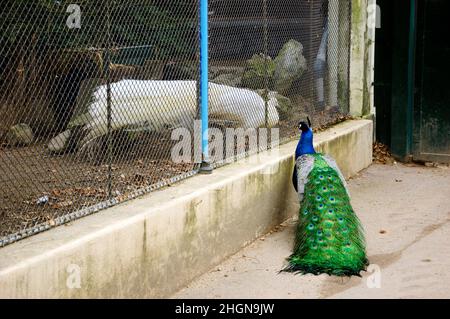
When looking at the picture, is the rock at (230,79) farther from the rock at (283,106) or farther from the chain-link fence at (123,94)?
the rock at (283,106)

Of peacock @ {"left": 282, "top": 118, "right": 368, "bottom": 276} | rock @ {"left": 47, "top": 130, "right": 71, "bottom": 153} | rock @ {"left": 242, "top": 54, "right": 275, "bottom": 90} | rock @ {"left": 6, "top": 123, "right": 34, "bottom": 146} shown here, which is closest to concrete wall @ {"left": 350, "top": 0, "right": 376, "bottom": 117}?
rock @ {"left": 242, "top": 54, "right": 275, "bottom": 90}

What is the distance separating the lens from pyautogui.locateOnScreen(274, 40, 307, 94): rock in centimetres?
831

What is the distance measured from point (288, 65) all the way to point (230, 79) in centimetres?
117

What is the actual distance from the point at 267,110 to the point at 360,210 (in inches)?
53.8

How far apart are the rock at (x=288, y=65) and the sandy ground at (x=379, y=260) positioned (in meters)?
1.39

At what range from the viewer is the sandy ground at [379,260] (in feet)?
18.5

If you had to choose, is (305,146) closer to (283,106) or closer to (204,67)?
(283,106)

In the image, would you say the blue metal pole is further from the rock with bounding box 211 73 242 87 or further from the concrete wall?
the concrete wall

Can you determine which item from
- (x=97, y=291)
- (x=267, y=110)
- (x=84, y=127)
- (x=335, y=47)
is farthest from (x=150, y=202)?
(x=335, y=47)

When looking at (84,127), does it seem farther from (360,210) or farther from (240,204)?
(360,210)

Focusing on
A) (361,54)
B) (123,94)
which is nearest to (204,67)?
(123,94)

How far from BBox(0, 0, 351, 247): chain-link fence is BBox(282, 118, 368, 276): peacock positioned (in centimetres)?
78

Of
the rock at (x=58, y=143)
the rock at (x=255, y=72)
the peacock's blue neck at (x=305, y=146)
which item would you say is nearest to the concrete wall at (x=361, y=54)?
the rock at (x=255, y=72)

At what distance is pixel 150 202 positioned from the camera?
18.3ft
